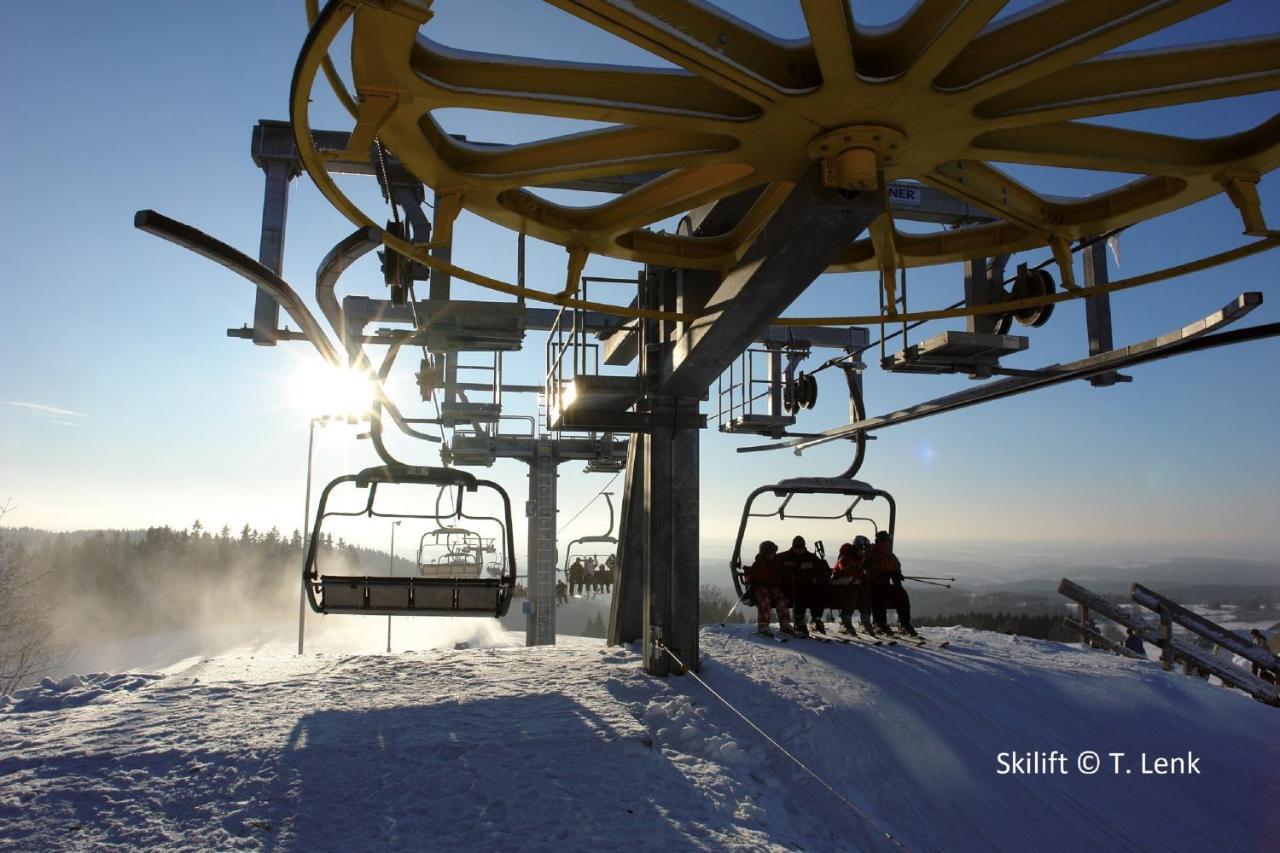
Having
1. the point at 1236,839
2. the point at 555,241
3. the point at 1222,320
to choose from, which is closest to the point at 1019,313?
the point at 1222,320

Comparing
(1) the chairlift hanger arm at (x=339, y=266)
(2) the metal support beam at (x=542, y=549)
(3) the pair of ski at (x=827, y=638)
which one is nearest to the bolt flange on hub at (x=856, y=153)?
(1) the chairlift hanger arm at (x=339, y=266)

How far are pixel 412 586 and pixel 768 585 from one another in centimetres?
553

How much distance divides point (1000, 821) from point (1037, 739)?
1.51 meters

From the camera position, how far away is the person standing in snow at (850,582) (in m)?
10.9

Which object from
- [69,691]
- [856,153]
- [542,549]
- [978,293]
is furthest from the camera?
[542,549]

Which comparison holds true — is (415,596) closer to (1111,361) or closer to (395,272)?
(395,272)

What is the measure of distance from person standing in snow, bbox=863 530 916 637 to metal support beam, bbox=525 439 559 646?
11.7 meters

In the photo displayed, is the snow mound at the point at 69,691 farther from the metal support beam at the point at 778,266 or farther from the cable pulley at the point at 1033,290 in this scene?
the cable pulley at the point at 1033,290

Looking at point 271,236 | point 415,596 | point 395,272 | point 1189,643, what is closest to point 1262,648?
point 1189,643

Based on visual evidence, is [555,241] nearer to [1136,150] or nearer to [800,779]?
[1136,150]

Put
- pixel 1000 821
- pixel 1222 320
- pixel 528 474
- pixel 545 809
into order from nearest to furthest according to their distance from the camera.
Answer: pixel 1222 320
pixel 545 809
pixel 1000 821
pixel 528 474

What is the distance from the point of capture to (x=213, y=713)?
721 cm

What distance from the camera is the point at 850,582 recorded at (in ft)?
35.8

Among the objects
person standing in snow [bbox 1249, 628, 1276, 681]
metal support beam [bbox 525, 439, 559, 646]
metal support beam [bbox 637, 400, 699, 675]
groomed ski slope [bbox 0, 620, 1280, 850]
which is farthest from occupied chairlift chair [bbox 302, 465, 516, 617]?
metal support beam [bbox 525, 439, 559, 646]
